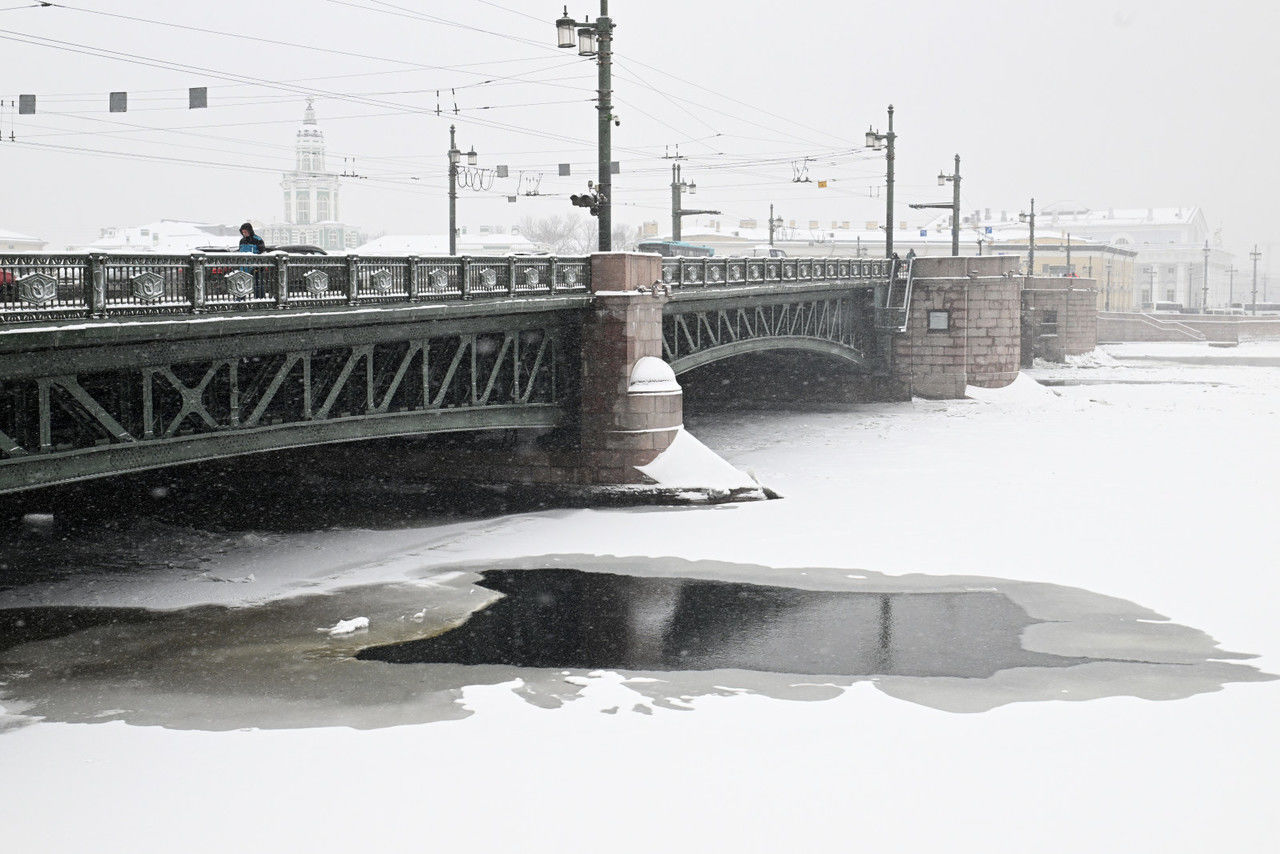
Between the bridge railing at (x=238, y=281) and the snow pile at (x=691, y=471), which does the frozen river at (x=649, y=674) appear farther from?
the bridge railing at (x=238, y=281)

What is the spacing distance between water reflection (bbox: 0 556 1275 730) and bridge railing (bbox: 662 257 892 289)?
10464 mm

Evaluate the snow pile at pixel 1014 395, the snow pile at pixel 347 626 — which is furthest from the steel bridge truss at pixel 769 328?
the snow pile at pixel 347 626

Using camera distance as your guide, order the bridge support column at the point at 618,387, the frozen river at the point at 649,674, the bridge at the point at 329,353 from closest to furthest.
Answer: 1. the frozen river at the point at 649,674
2. the bridge at the point at 329,353
3. the bridge support column at the point at 618,387

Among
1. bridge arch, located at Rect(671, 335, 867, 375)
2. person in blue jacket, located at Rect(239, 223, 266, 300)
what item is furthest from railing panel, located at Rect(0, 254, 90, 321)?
bridge arch, located at Rect(671, 335, 867, 375)

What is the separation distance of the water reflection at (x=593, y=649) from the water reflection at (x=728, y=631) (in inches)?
1.4

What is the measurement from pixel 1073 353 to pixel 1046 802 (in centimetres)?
6094

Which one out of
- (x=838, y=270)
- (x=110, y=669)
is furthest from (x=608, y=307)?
(x=838, y=270)

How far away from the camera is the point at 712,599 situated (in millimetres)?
15703

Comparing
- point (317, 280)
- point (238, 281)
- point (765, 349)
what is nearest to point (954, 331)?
point (765, 349)

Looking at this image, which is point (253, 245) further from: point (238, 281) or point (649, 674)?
point (649, 674)

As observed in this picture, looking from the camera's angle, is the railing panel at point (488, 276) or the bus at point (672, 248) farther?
the bus at point (672, 248)

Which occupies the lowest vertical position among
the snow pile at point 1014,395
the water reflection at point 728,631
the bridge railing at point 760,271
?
the water reflection at point 728,631

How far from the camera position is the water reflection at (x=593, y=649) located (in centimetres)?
1174

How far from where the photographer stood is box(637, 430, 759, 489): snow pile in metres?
22.6
